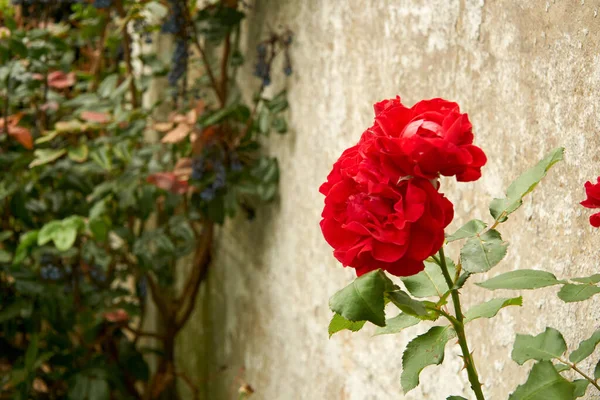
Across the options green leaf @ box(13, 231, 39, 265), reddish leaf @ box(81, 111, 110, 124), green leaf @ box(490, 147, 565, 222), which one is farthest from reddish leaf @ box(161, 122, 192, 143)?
green leaf @ box(490, 147, 565, 222)

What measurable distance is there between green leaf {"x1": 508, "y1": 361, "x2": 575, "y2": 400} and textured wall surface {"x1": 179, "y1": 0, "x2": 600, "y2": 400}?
0.17 metres

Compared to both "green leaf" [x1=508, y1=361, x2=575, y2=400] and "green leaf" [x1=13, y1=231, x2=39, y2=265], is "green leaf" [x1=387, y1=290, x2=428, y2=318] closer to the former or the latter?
"green leaf" [x1=508, y1=361, x2=575, y2=400]

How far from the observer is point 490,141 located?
1.14m

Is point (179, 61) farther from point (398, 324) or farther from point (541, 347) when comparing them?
point (541, 347)

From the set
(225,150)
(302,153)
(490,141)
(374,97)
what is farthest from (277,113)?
(490,141)

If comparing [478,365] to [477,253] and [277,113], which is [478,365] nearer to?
[477,253]

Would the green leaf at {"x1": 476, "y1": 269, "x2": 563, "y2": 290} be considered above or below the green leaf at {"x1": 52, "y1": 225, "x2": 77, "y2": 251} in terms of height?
above

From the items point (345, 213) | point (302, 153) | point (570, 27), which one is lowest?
point (302, 153)

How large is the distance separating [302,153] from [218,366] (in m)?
1.15

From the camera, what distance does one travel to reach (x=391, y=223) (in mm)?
718

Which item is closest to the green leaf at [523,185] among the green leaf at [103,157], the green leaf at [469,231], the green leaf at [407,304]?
the green leaf at [469,231]

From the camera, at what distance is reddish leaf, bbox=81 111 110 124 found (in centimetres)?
225

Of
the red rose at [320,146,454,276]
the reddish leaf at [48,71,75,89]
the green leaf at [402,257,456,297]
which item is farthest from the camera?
the reddish leaf at [48,71,75,89]

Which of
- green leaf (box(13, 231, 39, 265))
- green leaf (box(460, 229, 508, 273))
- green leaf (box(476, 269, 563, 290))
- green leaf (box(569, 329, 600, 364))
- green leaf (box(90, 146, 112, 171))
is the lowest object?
green leaf (box(13, 231, 39, 265))
